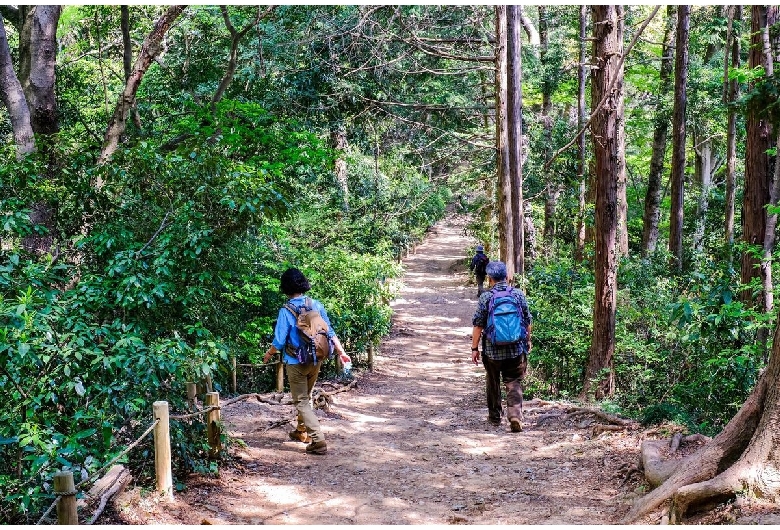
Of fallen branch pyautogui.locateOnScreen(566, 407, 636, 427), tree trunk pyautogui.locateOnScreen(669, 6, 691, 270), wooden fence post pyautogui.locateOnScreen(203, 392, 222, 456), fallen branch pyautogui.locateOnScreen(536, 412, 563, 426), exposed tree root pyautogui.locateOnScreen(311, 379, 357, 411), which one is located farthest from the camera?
tree trunk pyautogui.locateOnScreen(669, 6, 691, 270)

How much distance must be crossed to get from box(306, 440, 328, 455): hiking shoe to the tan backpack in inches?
37.6

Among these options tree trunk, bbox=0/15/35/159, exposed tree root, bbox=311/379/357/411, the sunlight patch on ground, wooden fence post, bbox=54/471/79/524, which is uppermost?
tree trunk, bbox=0/15/35/159

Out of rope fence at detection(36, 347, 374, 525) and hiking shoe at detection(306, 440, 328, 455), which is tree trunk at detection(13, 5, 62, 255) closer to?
rope fence at detection(36, 347, 374, 525)

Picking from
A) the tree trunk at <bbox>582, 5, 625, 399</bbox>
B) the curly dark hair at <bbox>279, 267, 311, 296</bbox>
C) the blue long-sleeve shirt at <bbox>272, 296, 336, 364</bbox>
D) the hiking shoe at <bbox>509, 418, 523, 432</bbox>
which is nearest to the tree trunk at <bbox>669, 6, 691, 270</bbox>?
the tree trunk at <bbox>582, 5, 625, 399</bbox>

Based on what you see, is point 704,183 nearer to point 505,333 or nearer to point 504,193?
point 504,193

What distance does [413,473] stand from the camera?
644cm

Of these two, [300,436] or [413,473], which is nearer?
[413,473]

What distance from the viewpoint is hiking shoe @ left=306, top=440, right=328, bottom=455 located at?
23.0ft

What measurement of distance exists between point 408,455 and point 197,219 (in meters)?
3.49

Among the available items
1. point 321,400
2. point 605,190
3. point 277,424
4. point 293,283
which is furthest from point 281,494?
point 605,190

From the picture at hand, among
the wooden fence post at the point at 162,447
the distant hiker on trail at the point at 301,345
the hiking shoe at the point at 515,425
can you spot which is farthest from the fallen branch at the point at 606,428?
the wooden fence post at the point at 162,447

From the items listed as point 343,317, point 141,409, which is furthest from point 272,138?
point 141,409

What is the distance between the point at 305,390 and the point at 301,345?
1.79ft

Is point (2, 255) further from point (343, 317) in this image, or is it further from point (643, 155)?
point (643, 155)
